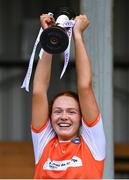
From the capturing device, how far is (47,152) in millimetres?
2557

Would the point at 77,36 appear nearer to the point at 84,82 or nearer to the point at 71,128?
the point at 84,82

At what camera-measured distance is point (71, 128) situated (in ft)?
8.38

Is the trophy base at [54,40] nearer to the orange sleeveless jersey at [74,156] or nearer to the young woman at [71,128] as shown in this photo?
the young woman at [71,128]

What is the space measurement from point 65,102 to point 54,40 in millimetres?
307

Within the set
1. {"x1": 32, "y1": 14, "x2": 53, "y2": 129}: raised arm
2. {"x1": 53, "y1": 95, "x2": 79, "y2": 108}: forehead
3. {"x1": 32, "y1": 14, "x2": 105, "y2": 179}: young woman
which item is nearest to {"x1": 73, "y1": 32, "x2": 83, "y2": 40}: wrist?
{"x1": 32, "y1": 14, "x2": 105, "y2": 179}: young woman

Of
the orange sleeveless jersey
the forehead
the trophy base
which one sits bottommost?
the orange sleeveless jersey

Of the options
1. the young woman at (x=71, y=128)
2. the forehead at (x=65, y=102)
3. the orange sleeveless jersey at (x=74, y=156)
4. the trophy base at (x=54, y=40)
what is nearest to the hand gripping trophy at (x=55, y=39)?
the trophy base at (x=54, y=40)

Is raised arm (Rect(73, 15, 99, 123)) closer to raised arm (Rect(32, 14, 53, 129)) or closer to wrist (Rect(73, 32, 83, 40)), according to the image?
wrist (Rect(73, 32, 83, 40))

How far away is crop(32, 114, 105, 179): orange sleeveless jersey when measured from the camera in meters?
2.46

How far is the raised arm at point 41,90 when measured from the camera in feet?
8.59

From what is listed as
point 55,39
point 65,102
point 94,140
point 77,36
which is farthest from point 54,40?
point 94,140

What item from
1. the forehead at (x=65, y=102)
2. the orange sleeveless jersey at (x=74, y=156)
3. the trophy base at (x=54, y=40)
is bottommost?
the orange sleeveless jersey at (x=74, y=156)

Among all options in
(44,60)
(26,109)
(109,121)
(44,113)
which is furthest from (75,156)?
(26,109)

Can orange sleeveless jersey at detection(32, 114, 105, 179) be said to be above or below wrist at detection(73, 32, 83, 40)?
below
